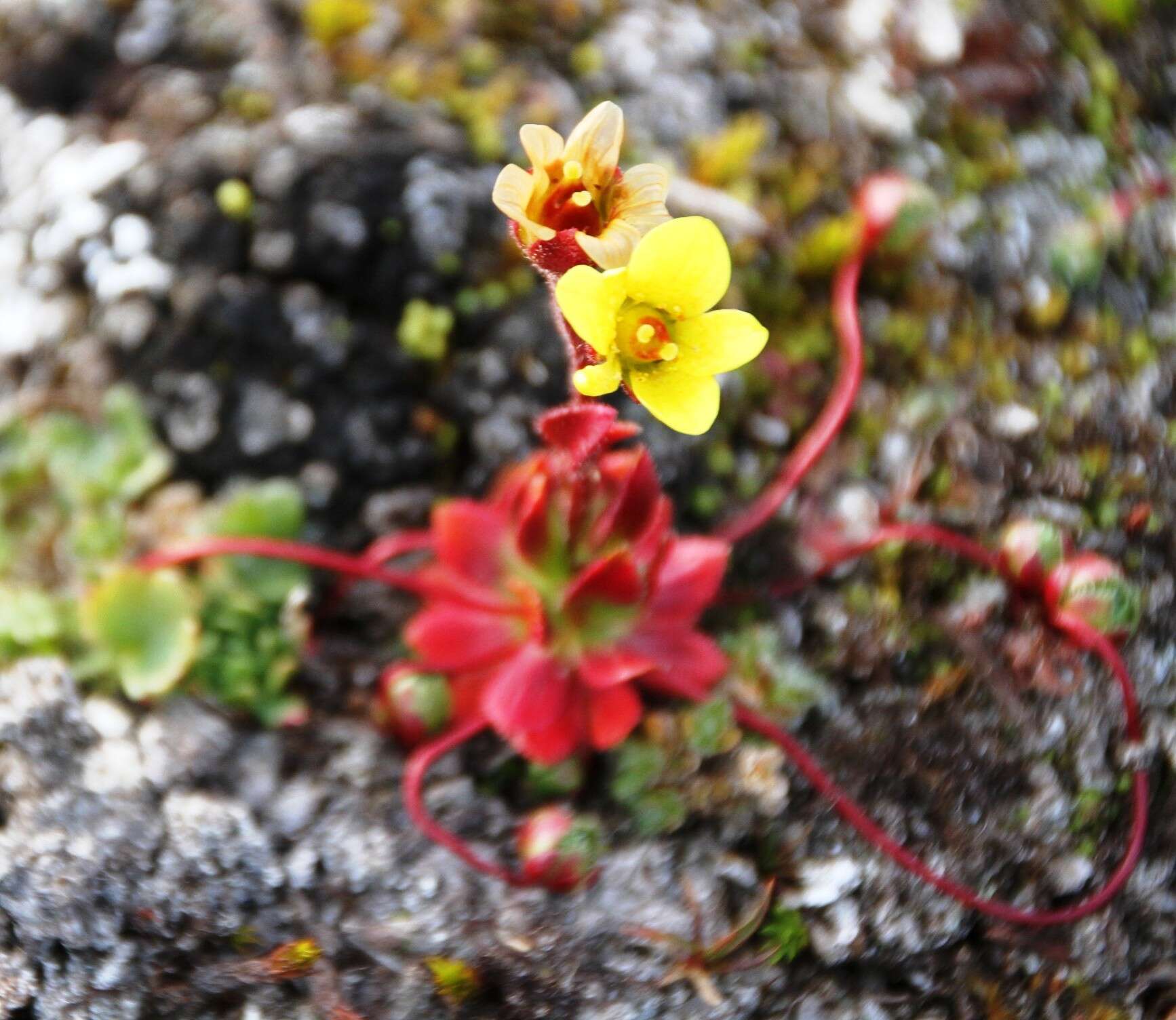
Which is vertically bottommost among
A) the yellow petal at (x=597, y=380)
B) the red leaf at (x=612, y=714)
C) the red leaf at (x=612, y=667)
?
the red leaf at (x=612, y=714)

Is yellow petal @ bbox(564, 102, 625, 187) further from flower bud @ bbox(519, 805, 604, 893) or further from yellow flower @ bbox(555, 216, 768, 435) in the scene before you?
flower bud @ bbox(519, 805, 604, 893)

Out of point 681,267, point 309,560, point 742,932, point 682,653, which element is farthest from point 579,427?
point 742,932

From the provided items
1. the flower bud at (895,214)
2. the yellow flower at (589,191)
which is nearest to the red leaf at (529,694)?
the yellow flower at (589,191)

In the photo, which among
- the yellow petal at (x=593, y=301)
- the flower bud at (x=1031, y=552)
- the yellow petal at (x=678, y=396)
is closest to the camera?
the yellow petal at (x=593, y=301)

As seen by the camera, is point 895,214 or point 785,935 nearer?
point 785,935

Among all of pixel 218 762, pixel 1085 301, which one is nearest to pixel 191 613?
pixel 218 762

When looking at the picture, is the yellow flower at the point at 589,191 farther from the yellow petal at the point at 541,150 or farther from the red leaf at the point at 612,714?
the red leaf at the point at 612,714

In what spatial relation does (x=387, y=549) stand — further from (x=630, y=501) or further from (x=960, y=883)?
(x=960, y=883)
